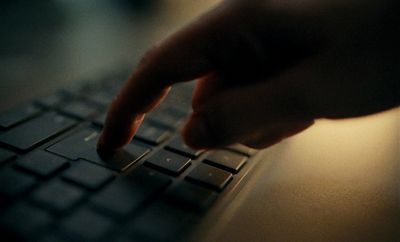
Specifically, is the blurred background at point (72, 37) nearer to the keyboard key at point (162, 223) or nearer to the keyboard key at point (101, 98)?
the keyboard key at point (101, 98)

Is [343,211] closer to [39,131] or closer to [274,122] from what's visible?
[274,122]

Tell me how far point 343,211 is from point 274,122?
89 mm

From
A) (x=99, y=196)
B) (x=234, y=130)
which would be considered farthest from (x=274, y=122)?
(x=99, y=196)

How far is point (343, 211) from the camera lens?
1.17 feet

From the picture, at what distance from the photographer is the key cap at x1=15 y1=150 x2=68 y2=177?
0.35m

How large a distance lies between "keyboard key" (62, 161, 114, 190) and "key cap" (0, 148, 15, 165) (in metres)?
0.05

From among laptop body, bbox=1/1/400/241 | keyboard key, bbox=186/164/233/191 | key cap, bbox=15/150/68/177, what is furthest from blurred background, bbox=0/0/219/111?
keyboard key, bbox=186/164/233/191

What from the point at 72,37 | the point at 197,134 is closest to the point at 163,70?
the point at 197,134

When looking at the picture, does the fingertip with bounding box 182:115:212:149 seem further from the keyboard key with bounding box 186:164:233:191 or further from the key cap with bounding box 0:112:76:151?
the key cap with bounding box 0:112:76:151

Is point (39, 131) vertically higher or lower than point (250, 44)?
lower

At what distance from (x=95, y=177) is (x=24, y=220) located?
67 mm

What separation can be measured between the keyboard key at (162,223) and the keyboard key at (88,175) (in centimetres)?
5

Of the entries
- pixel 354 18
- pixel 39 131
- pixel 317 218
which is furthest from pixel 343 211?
pixel 39 131

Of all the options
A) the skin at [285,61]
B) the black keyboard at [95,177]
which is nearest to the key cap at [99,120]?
the black keyboard at [95,177]
